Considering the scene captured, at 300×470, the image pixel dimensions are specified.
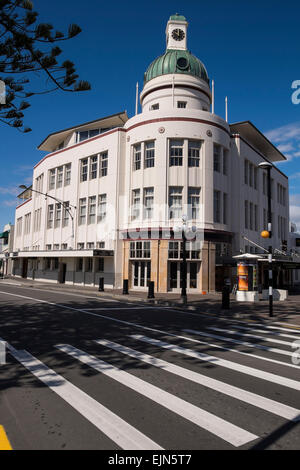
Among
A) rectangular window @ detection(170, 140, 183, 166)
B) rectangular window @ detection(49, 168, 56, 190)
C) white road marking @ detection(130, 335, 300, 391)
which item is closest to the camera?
white road marking @ detection(130, 335, 300, 391)

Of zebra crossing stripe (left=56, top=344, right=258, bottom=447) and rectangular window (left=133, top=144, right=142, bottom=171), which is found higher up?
rectangular window (left=133, top=144, right=142, bottom=171)

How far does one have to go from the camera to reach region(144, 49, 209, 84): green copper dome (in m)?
30.9

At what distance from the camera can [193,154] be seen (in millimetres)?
27969

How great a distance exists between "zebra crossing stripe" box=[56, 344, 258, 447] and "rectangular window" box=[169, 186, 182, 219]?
20925mm

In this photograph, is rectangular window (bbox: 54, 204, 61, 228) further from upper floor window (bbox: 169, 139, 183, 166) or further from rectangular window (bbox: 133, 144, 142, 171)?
upper floor window (bbox: 169, 139, 183, 166)

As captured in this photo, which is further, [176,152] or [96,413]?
[176,152]

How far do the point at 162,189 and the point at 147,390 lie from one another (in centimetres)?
2290

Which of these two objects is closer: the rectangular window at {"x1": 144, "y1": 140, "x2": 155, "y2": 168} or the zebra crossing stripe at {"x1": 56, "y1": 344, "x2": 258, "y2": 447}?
the zebra crossing stripe at {"x1": 56, "y1": 344, "x2": 258, "y2": 447}

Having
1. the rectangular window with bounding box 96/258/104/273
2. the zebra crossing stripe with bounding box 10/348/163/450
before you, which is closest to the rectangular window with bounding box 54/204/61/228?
the rectangular window with bounding box 96/258/104/273

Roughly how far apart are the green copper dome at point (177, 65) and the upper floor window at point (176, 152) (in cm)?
791

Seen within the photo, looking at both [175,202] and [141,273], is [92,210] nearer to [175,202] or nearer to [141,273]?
[141,273]

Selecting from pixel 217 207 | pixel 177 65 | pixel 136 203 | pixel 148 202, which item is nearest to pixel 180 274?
pixel 148 202

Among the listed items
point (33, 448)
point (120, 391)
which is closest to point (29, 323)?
point (120, 391)

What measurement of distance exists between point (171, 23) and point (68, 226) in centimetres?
2376
